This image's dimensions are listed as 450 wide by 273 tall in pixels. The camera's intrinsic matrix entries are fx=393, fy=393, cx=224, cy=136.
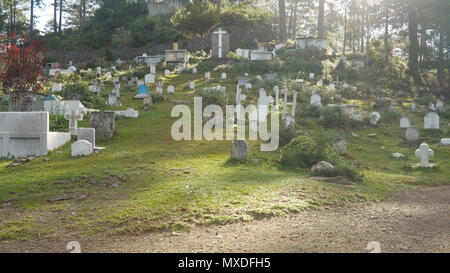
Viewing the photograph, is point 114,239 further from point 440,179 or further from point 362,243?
point 440,179

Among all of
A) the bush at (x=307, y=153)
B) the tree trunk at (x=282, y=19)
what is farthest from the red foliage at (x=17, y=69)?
the tree trunk at (x=282, y=19)

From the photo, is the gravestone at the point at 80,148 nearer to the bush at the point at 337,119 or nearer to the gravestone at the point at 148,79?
the bush at the point at 337,119

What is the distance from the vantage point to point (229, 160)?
10.9m

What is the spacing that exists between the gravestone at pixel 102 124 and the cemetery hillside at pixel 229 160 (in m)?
0.04

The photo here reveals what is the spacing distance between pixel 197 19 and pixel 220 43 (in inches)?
131

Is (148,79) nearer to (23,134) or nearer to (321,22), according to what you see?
(23,134)

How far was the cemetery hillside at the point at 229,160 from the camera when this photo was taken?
5355 millimetres

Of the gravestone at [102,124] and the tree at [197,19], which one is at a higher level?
the tree at [197,19]

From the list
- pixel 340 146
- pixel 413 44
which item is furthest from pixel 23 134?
pixel 413 44

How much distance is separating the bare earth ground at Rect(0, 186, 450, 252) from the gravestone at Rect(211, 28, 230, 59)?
33974 millimetres

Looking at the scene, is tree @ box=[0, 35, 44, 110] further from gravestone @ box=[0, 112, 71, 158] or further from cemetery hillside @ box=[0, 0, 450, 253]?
gravestone @ box=[0, 112, 71, 158]

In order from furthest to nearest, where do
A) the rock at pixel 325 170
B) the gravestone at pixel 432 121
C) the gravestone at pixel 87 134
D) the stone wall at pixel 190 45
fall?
the stone wall at pixel 190 45
the gravestone at pixel 432 121
the gravestone at pixel 87 134
the rock at pixel 325 170

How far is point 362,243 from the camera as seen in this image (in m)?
4.95
